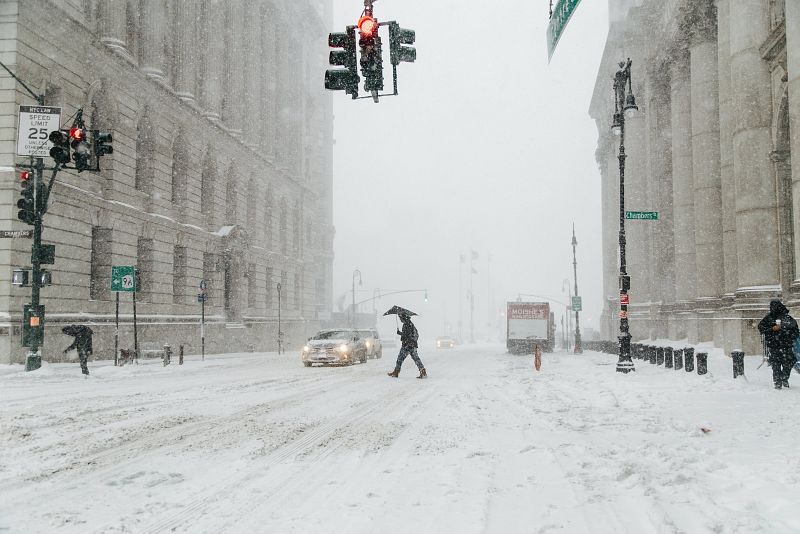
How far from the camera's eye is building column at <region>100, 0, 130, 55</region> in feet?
97.7


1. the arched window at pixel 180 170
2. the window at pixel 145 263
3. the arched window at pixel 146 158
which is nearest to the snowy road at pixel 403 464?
the window at pixel 145 263

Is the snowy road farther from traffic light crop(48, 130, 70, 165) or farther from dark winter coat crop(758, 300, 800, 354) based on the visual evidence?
traffic light crop(48, 130, 70, 165)

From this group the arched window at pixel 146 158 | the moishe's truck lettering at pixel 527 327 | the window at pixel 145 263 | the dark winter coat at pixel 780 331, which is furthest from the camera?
the moishe's truck lettering at pixel 527 327

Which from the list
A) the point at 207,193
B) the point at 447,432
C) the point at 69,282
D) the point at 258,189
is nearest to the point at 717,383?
the point at 447,432

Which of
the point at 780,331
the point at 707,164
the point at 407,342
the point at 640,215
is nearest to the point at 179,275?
the point at 407,342

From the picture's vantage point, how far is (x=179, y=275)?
37344 mm

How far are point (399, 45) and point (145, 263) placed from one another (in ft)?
82.4

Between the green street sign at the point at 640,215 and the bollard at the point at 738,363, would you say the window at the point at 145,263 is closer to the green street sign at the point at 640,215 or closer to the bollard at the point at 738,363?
the green street sign at the point at 640,215

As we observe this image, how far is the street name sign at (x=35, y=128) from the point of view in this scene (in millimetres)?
18547

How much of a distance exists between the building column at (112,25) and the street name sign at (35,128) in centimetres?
1225

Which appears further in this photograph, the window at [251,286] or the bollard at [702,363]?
the window at [251,286]

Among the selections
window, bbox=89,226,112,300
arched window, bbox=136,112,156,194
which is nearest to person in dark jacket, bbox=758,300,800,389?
window, bbox=89,226,112,300

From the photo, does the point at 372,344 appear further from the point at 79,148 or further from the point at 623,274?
the point at 79,148

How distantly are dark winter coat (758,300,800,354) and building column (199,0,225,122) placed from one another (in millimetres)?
34278
